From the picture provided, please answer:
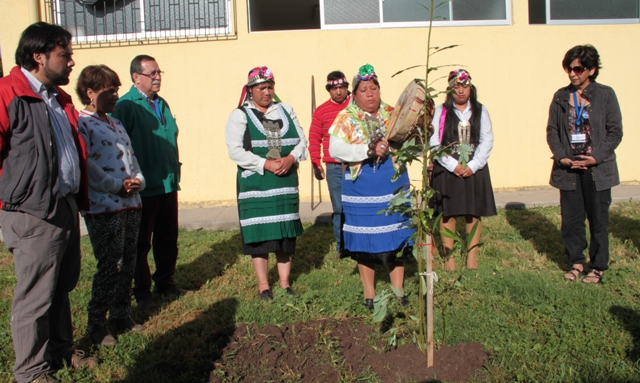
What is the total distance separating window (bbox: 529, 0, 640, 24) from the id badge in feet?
18.4

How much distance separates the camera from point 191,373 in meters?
3.69

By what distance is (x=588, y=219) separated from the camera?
523 centimetres

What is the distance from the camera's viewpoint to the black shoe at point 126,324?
441cm

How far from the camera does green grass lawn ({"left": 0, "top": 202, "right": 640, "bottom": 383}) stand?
3639mm

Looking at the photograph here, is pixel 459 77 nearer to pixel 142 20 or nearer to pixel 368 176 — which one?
pixel 368 176

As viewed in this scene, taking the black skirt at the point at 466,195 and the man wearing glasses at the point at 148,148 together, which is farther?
the black skirt at the point at 466,195

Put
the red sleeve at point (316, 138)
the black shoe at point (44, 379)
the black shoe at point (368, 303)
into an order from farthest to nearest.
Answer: the red sleeve at point (316, 138) < the black shoe at point (368, 303) < the black shoe at point (44, 379)

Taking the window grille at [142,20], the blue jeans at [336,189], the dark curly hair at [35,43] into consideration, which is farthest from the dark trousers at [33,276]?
the window grille at [142,20]

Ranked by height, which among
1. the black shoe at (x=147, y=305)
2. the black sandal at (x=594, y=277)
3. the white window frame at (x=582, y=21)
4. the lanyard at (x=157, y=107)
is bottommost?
the black shoe at (x=147, y=305)

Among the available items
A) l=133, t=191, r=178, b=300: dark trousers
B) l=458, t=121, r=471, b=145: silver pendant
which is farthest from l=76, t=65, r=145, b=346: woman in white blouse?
l=458, t=121, r=471, b=145: silver pendant

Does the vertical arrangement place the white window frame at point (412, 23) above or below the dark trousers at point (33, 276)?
above

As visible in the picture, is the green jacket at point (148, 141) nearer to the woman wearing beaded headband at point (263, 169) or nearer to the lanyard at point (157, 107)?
the lanyard at point (157, 107)

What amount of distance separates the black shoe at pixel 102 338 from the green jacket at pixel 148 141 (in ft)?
4.21

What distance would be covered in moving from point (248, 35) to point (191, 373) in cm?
703
